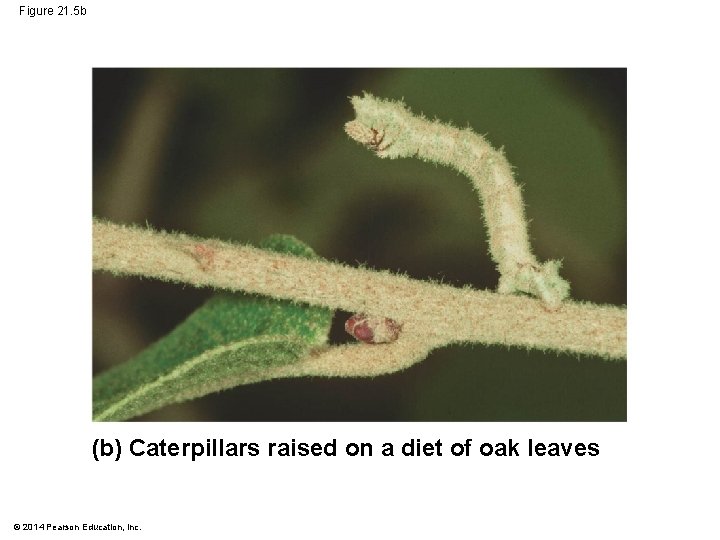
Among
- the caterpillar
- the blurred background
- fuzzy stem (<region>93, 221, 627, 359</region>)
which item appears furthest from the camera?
the blurred background

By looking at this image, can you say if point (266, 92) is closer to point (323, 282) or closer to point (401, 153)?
point (401, 153)

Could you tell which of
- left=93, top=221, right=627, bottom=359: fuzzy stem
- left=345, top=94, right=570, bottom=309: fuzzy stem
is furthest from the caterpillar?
left=345, top=94, right=570, bottom=309: fuzzy stem

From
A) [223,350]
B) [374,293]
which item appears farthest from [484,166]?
[223,350]

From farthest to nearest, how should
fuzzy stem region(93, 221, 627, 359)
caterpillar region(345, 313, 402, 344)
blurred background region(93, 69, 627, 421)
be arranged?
1. blurred background region(93, 69, 627, 421)
2. caterpillar region(345, 313, 402, 344)
3. fuzzy stem region(93, 221, 627, 359)

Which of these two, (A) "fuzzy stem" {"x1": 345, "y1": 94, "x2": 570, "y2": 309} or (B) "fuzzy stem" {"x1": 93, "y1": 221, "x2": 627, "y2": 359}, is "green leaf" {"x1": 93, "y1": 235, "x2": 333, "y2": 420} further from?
(A) "fuzzy stem" {"x1": 345, "y1": 94, "x2": 570, "y2": 309}

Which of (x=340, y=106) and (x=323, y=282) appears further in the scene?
(x=340, y=106)

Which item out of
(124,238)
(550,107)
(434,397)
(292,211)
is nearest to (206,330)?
(124,238)
